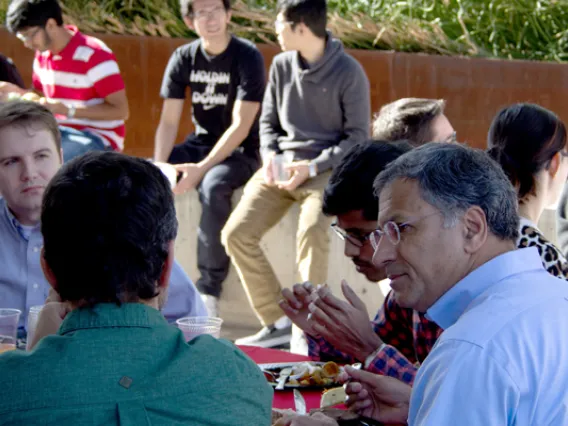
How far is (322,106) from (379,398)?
11.0 feet

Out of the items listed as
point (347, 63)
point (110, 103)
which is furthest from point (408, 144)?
point (110, 103)

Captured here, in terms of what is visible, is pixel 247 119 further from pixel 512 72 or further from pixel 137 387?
pixel 137 387

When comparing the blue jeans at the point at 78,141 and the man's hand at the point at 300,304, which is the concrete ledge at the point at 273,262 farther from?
the man's hand at the point at 300,304

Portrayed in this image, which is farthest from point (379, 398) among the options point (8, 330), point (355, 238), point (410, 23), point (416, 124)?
point (410, 23)

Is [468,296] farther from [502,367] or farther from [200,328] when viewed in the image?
[200,328]

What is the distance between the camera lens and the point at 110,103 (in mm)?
5707

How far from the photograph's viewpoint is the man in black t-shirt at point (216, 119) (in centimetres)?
575

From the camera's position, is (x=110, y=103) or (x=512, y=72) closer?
(x=110, y=103)

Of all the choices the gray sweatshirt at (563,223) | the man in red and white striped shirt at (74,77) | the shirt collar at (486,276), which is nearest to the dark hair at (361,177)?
the shirt collar at (486,276)

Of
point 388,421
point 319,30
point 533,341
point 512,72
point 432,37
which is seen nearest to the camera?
point 533,341

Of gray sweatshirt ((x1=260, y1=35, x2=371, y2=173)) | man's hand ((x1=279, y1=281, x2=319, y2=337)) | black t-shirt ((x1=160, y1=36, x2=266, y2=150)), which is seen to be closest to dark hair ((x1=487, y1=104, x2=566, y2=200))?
man's hand ((x1=279, y1=281, x2=319, y2=337))

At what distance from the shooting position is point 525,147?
132 inches

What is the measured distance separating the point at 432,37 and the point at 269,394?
578 cm

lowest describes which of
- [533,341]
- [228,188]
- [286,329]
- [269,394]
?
[286,329]
